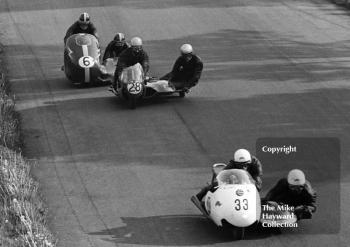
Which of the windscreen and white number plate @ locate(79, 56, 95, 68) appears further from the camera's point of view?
white number plate @ locate(79, 56, 95, 68)

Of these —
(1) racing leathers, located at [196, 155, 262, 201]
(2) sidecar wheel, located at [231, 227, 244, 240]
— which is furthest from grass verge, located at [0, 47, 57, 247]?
(2) sidecar wheel, located at [231, 227, 244, 240]

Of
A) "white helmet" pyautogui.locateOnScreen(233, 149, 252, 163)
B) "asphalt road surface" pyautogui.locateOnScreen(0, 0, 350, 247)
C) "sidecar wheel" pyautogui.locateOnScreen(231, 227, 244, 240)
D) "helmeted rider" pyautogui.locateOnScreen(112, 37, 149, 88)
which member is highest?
"white helmet" pyautogui.locateOnScreen(233, 149, 252, 163)

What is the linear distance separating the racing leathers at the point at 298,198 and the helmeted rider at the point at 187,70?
831 centimetres

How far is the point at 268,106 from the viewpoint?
82.1ft

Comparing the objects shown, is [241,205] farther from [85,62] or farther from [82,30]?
[82,30]

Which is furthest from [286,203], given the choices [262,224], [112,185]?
[112,185]

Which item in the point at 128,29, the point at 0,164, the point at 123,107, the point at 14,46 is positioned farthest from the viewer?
the point at 128,29

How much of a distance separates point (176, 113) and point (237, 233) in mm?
8295

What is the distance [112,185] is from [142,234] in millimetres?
2701

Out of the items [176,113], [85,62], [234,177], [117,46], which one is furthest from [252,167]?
[117,46]

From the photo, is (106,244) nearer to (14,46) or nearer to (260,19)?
(14,46)

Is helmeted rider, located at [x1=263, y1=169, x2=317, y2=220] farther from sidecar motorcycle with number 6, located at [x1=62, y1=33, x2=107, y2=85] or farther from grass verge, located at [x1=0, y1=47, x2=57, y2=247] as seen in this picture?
sidecar motorcycle with number 6, located at [x1=62, y1=33, x2=107, y2=85]

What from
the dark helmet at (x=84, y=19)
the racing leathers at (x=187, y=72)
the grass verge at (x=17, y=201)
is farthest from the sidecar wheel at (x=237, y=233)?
the dark helmet at (x=84, y=19)

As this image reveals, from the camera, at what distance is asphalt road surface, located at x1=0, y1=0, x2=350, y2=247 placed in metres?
17.7
